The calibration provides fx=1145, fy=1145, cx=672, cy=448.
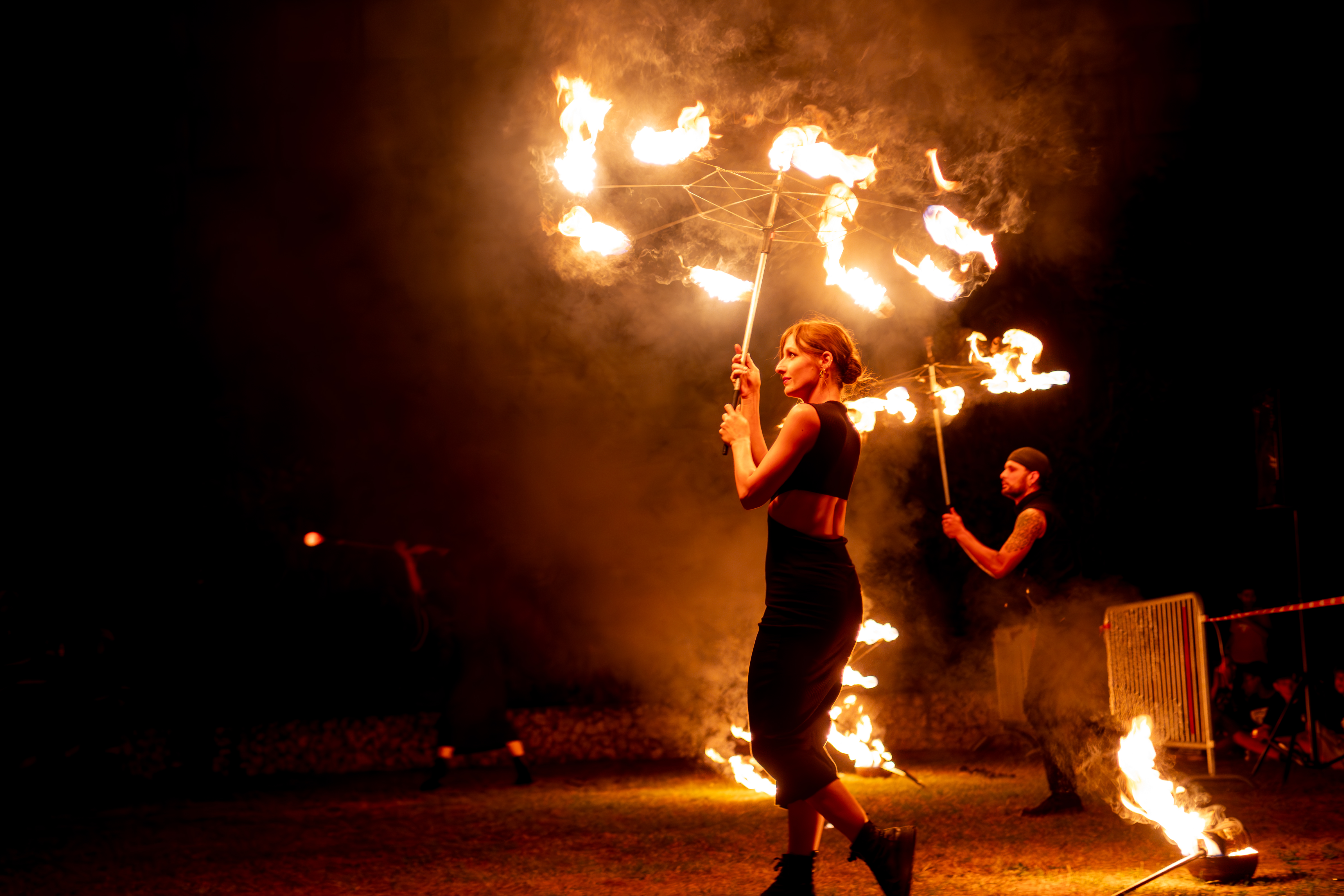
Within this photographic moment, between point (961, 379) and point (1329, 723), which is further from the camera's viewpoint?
point (1329, 723)

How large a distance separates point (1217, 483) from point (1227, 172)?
2.88 metres

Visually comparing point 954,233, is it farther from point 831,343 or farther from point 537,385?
point 537,385

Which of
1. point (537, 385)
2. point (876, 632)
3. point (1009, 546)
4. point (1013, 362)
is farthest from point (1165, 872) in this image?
point (537, 385)

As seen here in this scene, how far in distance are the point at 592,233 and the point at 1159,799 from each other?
317cm

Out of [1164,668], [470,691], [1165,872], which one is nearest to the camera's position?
[1165,872]

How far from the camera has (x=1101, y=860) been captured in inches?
179

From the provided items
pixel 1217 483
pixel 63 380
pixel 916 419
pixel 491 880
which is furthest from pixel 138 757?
pixel 1217 483

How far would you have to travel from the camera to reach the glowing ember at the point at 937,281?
516cm

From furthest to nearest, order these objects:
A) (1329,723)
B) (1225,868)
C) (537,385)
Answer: (537,385)
(1329,723)
(1225,868)

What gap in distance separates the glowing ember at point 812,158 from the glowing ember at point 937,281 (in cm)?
49

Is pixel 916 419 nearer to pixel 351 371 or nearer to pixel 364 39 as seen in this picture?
pixel 351 371

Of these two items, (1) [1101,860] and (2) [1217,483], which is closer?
(1) [1101,860]

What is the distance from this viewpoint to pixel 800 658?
339 cm

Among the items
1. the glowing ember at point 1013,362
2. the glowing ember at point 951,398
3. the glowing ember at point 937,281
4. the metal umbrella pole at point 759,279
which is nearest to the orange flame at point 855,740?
the glowing ember at point 951,398
